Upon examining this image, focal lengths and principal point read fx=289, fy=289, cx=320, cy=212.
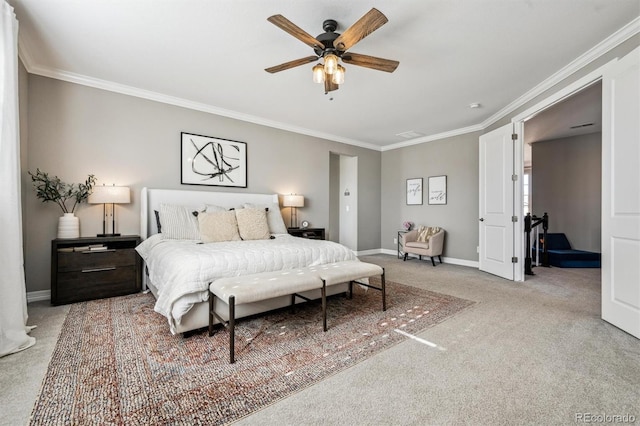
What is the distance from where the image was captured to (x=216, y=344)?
2.13 metres

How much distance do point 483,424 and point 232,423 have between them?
45.4 inches

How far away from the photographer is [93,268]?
10.4 feet

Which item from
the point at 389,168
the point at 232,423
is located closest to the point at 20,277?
the point at 232,423

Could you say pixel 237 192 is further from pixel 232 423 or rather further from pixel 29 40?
pixel 232 423

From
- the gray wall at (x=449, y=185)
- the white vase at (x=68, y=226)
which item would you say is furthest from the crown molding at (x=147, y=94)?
the gray wall at (x=449, y=185)

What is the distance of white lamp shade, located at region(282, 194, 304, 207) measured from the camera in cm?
499

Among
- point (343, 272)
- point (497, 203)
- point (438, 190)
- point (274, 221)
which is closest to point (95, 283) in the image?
point (274, 221)

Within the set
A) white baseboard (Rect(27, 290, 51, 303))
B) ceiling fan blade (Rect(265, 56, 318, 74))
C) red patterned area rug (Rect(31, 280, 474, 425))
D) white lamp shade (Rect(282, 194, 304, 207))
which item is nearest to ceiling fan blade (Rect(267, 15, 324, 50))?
ceiling fan blade (Rect(265, 56, 318, 74))

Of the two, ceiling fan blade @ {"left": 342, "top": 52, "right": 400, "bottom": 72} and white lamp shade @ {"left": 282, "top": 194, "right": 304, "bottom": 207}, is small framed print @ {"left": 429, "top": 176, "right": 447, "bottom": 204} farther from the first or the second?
ceiling fan blade @ {"left": 342, "top": 52, "right": 400, "bottom": 72}

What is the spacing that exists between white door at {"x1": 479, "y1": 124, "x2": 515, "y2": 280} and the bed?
260cm

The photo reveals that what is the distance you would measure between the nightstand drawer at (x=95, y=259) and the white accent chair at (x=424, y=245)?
452 centimetres

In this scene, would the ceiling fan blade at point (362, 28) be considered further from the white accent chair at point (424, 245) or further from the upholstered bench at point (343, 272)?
the white accent chair at point (424, 245)

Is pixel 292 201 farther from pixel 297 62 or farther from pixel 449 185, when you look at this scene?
pixel 449 185

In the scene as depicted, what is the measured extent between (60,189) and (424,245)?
5.40m
